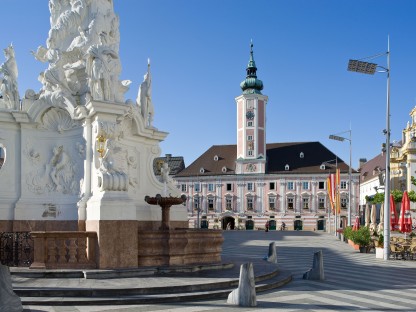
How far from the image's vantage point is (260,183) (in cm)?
8438

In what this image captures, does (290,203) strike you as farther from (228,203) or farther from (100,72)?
(100,72)

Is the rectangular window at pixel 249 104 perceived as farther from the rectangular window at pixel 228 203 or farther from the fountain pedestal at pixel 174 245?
the fountain pedestal at pixel 174 245

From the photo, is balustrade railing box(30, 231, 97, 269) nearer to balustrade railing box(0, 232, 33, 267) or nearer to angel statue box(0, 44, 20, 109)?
balustrade railing box(0, 232, 33, 267)

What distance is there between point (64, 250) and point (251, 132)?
72.5m

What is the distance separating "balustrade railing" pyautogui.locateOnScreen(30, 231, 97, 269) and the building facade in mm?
71156

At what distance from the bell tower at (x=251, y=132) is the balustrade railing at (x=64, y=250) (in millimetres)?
71800

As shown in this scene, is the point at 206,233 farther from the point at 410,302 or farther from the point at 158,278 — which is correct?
the point at 410,302

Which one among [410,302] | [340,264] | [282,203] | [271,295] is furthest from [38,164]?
[282,203]

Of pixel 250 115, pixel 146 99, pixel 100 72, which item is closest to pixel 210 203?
pixel 250 115

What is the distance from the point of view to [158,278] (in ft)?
41.0

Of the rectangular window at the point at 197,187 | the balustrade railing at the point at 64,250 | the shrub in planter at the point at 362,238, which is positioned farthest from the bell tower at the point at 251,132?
the balustrade railing at the point at 64,250

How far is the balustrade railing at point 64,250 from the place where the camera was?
12773 millimetres

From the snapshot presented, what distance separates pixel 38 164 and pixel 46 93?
202cm

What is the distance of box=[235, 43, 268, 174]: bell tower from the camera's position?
84000 mm
